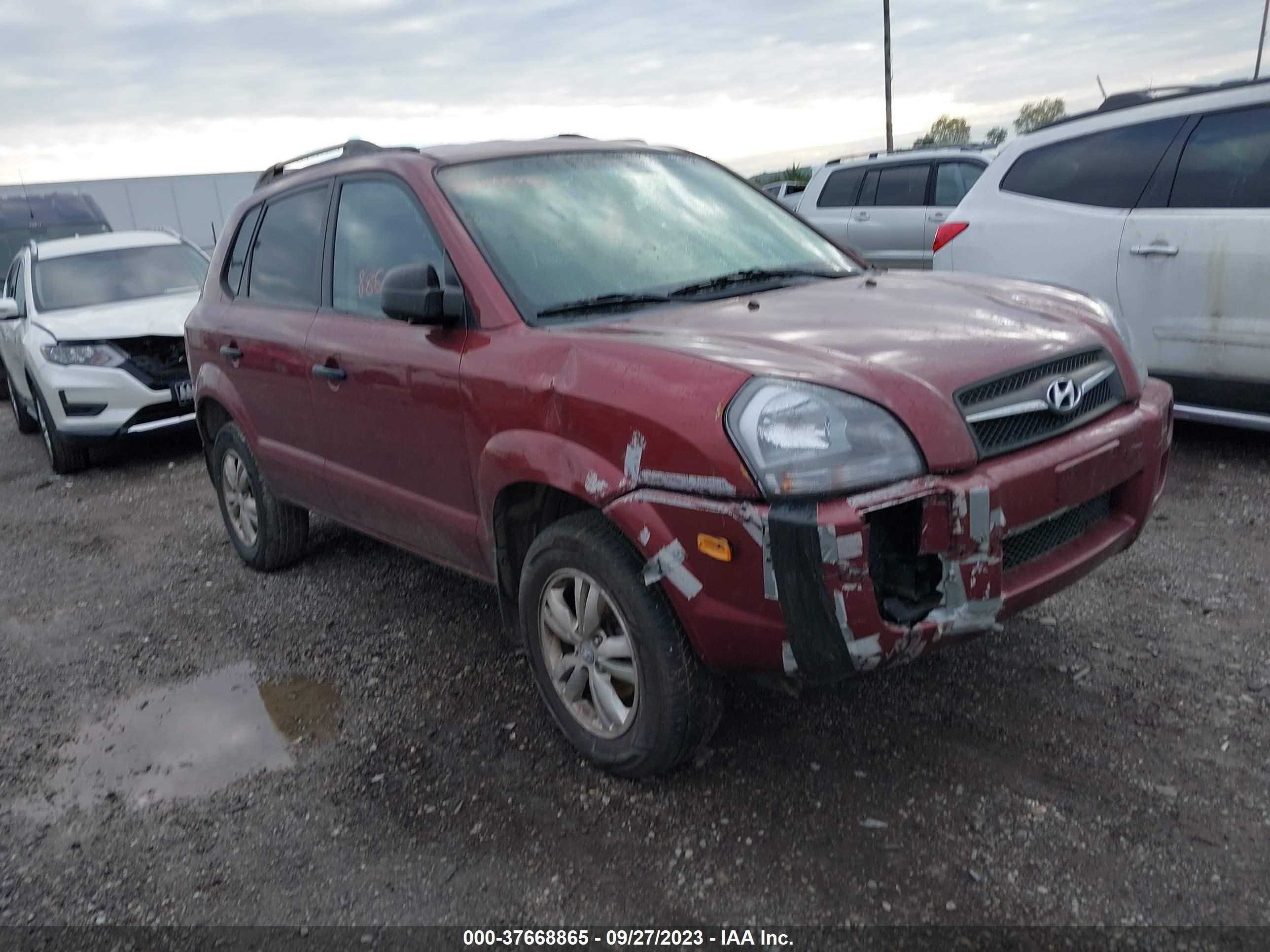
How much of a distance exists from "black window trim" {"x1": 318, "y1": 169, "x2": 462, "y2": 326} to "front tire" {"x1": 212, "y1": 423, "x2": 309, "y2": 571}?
103cm

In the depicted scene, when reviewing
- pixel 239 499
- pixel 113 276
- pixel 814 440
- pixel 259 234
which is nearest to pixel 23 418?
pixel 113 276

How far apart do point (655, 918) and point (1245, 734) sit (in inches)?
67.6

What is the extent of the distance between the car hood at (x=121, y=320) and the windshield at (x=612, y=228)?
15.5ft

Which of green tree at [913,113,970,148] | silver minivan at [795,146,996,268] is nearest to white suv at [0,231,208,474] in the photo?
silver minivan at [795,146,996,268]

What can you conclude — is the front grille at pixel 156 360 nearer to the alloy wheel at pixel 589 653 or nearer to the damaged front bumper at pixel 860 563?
the alloy wheel at pixel 589 653

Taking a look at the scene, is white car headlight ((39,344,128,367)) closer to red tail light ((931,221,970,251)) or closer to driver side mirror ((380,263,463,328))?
driver side mirror ((380,263,463,328))

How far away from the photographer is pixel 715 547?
2473mm

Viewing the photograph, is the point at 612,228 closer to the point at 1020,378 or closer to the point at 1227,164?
A: the point at 1020,378

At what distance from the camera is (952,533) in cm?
245

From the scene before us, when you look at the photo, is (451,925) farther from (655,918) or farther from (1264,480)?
(1264,480)

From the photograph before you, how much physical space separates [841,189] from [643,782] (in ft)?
29.5

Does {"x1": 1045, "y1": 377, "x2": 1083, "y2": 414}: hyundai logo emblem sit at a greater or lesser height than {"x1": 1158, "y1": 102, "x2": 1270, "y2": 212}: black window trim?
lesser

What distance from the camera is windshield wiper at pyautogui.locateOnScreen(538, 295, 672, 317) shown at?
10.4 ft

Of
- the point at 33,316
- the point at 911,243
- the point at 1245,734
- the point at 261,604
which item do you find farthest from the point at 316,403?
the point at 911,243
